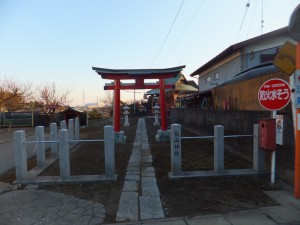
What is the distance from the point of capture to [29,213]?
409 cm

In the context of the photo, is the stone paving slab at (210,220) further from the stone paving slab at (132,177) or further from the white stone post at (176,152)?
the stone paving slab at (132,177)

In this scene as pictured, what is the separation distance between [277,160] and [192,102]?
14.3 meters

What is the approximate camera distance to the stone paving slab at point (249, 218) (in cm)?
362

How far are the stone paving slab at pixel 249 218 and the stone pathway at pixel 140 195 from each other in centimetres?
102

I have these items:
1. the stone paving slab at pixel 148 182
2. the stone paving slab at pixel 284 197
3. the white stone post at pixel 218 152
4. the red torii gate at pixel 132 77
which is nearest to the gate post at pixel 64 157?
the stone paving slab at pixel 148 182

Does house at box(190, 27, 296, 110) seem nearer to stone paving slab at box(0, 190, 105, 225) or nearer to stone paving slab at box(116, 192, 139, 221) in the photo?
stone paving slab at box(116, 192, 139, 221)

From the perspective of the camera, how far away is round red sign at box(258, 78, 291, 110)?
4785 mm

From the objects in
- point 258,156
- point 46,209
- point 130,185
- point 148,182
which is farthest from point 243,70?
point 46,209

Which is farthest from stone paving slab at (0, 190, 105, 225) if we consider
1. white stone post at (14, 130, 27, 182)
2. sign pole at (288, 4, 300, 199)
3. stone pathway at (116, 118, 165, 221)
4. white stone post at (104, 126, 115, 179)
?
sign pole at (288, 4, 300, 199)

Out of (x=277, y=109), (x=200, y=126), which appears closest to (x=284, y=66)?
(x=277, y=109)

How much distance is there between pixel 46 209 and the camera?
423 cm

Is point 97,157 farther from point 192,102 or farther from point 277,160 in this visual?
point 192,102

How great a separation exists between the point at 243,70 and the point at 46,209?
11.1 meters

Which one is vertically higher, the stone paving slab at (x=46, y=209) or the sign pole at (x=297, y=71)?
the sign pole at (x=297, y=71)
